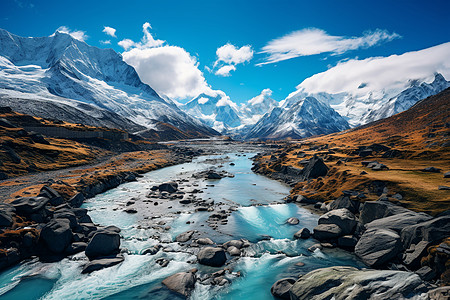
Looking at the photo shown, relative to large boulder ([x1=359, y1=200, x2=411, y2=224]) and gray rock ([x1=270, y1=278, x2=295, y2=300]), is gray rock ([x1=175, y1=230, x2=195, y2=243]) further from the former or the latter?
large boulder ([x1=359, y1=200, x2=411, y2=224])

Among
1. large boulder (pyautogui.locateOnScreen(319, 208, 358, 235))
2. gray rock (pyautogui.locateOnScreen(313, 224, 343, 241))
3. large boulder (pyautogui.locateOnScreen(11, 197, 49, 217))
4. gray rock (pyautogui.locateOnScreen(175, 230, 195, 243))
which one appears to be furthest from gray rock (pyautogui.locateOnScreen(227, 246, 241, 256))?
large boulder (pyautogui.locateOnScreen(11, 197, 49, 217))

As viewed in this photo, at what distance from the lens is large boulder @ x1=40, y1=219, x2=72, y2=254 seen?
2675 centimetres

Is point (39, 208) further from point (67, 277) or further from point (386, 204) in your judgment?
point (386, 204)

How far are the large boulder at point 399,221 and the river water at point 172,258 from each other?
583 cm

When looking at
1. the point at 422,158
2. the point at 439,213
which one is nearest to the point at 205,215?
the point at 439,213

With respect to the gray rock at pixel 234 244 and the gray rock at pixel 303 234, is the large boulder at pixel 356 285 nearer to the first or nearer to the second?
the gray rock at pixel 234 244

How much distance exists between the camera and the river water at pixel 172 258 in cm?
2164

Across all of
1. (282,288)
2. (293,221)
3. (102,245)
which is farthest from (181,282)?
(293,221)

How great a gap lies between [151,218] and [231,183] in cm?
3555

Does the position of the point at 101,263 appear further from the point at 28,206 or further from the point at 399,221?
the point at 399,221

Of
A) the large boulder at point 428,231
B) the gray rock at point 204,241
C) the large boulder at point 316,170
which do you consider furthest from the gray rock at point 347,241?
the large boulder at point 316,170

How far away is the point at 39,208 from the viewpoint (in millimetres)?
32219

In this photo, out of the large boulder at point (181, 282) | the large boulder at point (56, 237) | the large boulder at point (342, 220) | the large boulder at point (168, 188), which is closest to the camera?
the large boulder at point (181, 282)

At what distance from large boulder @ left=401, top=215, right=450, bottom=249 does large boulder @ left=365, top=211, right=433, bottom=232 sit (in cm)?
149
